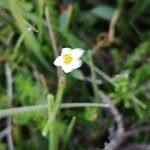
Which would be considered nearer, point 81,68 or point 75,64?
point 75,64

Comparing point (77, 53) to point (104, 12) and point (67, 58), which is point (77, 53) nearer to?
point (67, 58)

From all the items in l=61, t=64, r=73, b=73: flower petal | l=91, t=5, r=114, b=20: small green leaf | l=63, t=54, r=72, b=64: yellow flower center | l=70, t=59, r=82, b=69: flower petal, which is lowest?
l=61, t=64, r=73, b=73: flower petal

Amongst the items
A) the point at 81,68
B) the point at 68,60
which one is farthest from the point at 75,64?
the point at 81,68

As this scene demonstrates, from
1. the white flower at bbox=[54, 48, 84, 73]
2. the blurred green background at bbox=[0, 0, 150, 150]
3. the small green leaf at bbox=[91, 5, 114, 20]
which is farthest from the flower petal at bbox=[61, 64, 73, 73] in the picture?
the small green leaf at bbox=[91, 5, 114, 20]

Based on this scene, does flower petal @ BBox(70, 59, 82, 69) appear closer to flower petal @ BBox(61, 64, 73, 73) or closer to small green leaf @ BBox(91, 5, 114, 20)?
flower petal @ BBox(61, 64, 73, 73)

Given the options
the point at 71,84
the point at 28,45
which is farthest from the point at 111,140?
the point at 28,45
